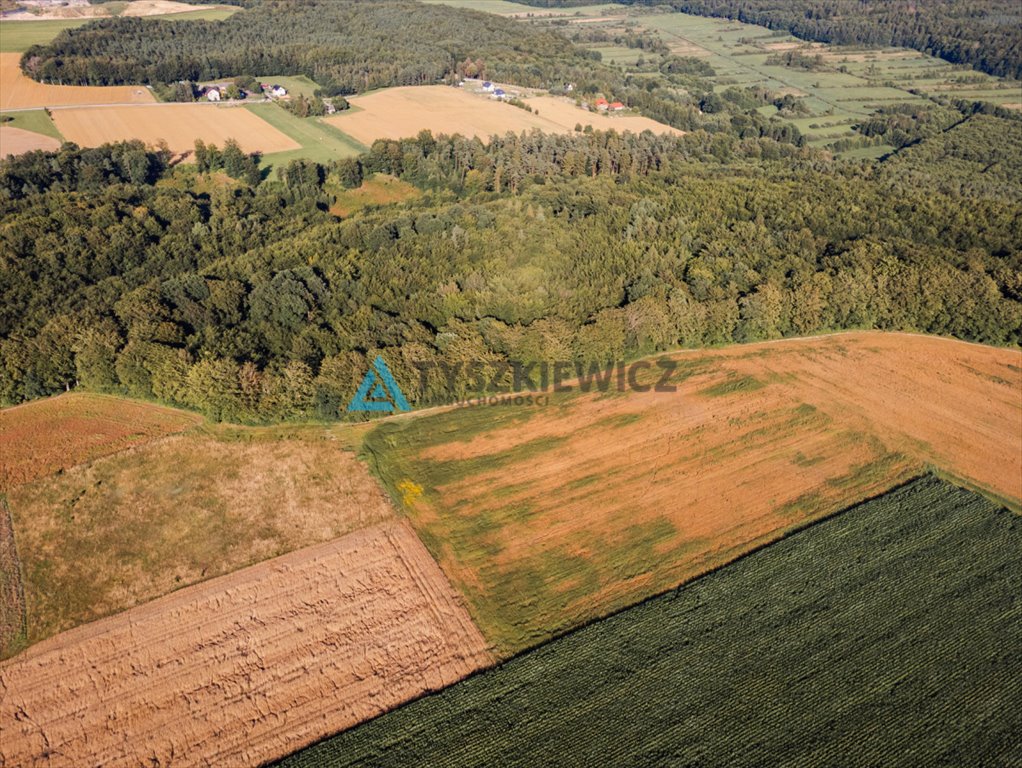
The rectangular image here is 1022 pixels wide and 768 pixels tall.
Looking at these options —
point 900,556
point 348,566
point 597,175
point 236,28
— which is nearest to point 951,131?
point 597,175

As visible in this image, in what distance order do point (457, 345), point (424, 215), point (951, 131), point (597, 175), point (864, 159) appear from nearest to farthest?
point (457, 345), point (424, 215), point (597, 175), point (864, 159), point (951, 131)

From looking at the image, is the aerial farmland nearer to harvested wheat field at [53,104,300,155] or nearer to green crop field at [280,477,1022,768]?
green crop field at [280,477,1022,768]

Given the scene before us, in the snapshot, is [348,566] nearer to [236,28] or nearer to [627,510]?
[627,510]

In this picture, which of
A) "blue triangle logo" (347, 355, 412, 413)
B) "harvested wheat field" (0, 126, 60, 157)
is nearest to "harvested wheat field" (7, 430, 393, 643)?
"blue triangle logo" (347, 355, 412, 413)

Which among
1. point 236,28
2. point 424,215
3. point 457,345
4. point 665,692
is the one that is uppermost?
point 236,28

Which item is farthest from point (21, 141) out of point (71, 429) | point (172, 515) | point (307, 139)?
point (172, 515)

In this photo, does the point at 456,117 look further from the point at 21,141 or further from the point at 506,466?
the point at 506,466
